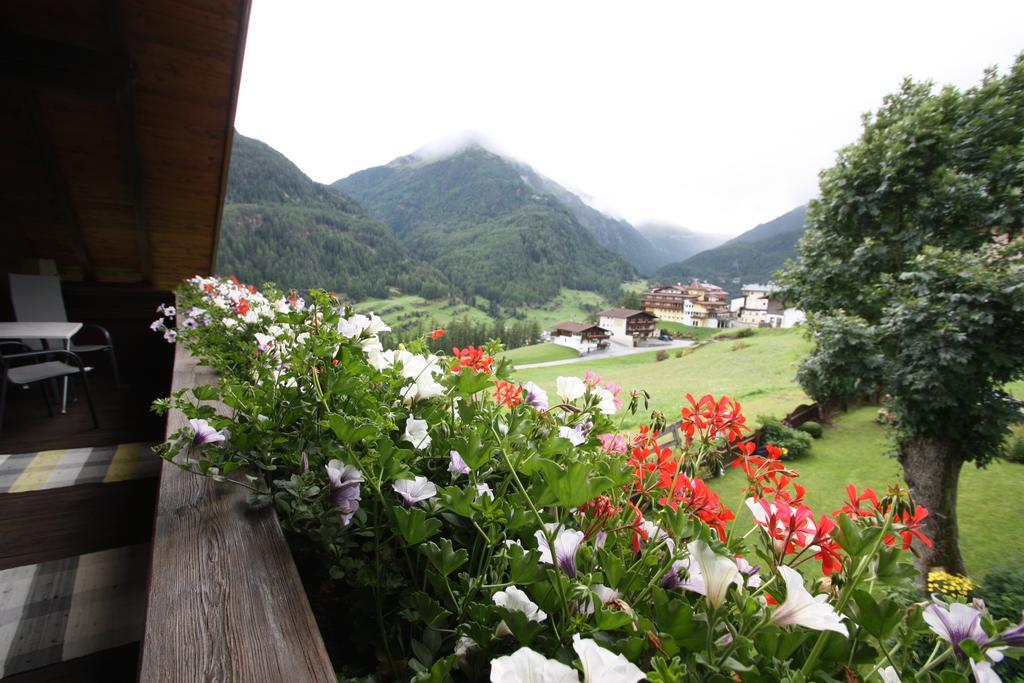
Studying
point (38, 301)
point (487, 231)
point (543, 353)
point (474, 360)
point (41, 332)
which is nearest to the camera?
point (474, 360)

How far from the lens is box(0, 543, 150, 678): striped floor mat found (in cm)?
100

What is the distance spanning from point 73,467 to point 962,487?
504 inches

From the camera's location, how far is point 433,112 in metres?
158

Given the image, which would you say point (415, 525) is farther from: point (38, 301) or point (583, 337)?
point (583, 337)

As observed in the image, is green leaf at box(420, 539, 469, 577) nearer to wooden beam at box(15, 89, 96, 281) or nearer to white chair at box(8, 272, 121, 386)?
wooden beam at box(15, 89, 96, 281)

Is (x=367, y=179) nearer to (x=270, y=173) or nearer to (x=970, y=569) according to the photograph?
(x=270, y=173)

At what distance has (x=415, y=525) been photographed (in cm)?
53

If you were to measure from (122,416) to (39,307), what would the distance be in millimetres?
2158

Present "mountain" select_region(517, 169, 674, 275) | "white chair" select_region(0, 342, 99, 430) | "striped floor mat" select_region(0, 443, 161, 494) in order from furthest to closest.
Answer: "mountain" select_region(517, 169, 674, 275) < "white chair" select_region(0, 342, 99, 430) < "striped floor mat" select_region(0, 443, 161, 494)

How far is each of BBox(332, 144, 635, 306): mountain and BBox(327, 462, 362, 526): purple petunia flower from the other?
5532cm

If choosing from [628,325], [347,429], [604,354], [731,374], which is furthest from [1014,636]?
[628,325]

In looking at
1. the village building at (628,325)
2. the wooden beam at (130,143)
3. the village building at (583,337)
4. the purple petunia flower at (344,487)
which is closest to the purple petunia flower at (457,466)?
the purple petunia flower at (344,487)

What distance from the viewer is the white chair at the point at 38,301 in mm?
3707

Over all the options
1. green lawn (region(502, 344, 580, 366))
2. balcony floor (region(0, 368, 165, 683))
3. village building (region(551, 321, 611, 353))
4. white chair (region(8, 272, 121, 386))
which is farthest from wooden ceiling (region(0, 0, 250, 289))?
village building (region(551, 321, 611, 353))
